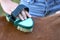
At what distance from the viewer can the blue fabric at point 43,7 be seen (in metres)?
1.18

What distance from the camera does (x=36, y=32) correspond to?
869 millimetres

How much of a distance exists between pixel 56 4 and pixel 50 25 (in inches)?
13.7

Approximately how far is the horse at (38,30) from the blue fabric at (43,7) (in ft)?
0.85

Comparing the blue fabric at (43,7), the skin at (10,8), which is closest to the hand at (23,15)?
the skin at (10,8)

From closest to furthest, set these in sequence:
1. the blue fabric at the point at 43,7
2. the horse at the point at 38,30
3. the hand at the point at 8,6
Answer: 1. the horse at the point at 38,30
2. the hand at the point at 8,6
3. the blue fabric at the point at 43,7

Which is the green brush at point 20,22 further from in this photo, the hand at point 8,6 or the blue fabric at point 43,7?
the blue fabric at point 43,7

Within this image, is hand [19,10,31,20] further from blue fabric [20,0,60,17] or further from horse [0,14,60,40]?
blue fabric [20,0,60,17]

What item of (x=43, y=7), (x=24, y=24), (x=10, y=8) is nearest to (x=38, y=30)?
(x=24, y=24)

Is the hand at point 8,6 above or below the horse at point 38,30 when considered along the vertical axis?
above

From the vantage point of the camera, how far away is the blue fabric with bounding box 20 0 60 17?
3.88 ft

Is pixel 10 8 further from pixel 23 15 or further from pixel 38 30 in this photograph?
pixel 38 30

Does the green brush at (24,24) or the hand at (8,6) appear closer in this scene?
the green brush at (24,24)

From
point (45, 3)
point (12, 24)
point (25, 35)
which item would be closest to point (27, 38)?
point (25, 35)

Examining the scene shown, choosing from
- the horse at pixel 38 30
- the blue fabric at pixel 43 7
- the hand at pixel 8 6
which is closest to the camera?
the horse at pixel 38 30
